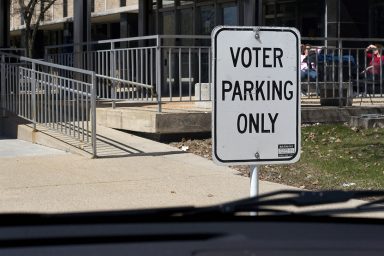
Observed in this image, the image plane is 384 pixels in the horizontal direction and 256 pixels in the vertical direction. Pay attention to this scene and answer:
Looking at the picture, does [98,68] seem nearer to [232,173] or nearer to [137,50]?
[137,50]

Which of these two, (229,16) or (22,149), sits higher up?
(229,16)

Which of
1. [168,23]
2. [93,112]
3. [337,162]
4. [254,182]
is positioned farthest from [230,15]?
[254,182]

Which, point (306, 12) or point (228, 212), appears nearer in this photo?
point (228, 212)

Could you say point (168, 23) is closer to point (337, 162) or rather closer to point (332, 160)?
point (332, 160)

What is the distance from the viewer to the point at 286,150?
16.4 feet

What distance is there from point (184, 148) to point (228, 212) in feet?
27.3

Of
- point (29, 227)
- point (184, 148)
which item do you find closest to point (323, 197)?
point (29, 227)

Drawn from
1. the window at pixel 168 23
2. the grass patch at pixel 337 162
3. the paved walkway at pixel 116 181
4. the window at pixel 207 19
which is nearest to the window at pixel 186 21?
the window at pixel 168 23

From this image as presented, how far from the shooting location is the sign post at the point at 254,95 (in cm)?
480

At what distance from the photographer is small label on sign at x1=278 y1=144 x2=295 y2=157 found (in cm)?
496

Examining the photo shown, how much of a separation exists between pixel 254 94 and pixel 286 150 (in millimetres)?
469

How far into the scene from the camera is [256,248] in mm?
2320

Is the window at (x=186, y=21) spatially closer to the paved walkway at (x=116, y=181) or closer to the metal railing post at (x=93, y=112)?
the paved walkway at (x=116, y=181)

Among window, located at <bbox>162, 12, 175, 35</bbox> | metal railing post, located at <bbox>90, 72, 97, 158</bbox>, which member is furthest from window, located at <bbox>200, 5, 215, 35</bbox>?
metal railing post, located at <bbox>90, 72, 97, 158</bbox>
